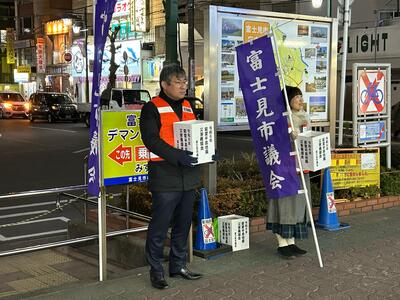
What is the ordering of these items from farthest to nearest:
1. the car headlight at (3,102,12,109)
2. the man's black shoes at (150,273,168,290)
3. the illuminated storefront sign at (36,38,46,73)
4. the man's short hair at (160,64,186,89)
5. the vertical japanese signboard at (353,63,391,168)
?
the illuminated storefront sign at (36,38,46,73) < the car headlight at (3,102,12,109) < the vertical japanese signboard at (353,63,391,168) < the man's black shoes at (150,273,168,290) < the man's short hair at (160,64,186,89)

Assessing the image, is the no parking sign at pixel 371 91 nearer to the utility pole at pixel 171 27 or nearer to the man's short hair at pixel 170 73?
the utility pole at pixel 171 27

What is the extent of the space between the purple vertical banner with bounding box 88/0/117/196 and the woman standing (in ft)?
6.30

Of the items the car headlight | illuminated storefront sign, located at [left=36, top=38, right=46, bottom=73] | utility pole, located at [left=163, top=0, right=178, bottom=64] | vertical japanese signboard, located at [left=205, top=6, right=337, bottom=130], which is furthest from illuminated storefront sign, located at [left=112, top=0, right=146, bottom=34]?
vertical japanese signboard, located at [left=205, top=6, right=337, bottom=130]

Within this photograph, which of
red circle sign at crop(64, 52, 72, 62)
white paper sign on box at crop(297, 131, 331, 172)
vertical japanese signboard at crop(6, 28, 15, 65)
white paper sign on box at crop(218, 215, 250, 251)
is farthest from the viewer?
vertical japanese signboard at crop(6, 28, 15, 65)

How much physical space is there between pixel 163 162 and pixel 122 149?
2.02 feet

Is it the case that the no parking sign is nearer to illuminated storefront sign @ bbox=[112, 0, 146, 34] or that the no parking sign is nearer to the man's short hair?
the man's short hair

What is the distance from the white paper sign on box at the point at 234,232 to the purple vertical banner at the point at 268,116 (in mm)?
548

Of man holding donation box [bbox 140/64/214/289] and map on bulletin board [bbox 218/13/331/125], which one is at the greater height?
map on bulletin board [bbox 218/13/331/125]

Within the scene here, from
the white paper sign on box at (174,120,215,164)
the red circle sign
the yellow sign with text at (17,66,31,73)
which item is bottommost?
the white paper sign on box at (174,120,215,164)

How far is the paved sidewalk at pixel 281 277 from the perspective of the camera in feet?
15.1

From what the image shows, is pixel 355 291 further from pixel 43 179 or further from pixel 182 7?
pixel 182 7

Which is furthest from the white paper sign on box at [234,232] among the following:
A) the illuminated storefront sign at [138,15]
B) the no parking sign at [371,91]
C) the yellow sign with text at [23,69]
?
the yellow sign with text at [23,69]

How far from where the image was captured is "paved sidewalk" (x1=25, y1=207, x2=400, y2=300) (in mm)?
4605

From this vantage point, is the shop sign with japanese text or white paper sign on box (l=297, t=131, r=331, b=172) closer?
white paper sign on box (l=297, t=131, r=331, b=172)
